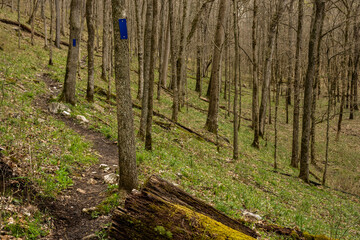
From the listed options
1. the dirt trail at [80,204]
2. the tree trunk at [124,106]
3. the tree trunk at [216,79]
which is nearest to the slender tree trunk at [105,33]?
the tree trunk at [216,79]

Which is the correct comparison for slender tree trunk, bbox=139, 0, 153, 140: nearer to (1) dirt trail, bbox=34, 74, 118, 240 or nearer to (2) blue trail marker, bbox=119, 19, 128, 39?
(1) dirt trail, bbox=34, 74, 118, 240

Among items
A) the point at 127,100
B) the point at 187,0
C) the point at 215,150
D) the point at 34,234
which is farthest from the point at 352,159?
the point at 34,234

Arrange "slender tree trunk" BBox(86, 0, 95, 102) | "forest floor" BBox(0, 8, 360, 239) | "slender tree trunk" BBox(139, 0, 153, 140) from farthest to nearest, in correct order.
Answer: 1. "slender tree trunk" BBox(86, 0, 95, 102)
2. "slender tree trunk" BBox(139, 0, 153, 140)
3. "forest floor" BBox(0, 8, 360, 239)

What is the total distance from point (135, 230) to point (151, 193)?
619 millimetres

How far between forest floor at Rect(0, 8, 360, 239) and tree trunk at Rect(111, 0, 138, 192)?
579 millimetres

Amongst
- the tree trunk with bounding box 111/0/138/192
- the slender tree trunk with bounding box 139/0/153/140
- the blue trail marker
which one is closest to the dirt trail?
the tree trunk with bounding box 111/0/138/192

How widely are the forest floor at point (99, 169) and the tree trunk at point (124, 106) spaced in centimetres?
58

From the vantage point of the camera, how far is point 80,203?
5875 mm

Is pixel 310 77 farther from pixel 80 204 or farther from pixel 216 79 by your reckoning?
pixel 80 204

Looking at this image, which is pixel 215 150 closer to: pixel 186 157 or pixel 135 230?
pixel 186 157

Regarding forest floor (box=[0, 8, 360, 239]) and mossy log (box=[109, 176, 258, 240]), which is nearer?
mossy log (box=[109, 176, 258, 240])

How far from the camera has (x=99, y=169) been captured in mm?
8141

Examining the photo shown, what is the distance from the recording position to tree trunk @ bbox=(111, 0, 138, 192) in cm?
552

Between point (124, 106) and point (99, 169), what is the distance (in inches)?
132
